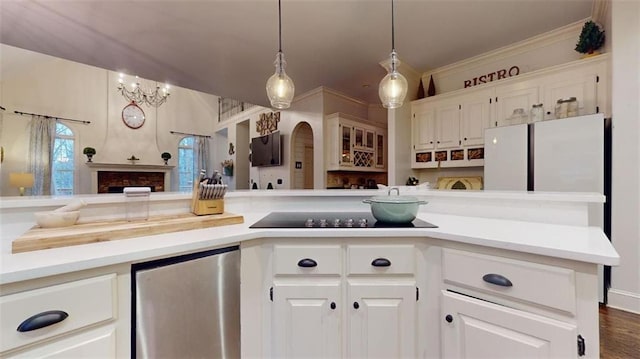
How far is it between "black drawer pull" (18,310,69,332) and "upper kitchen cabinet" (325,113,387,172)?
3745 mm

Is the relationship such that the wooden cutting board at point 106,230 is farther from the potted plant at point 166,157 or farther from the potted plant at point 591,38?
the potted plant at point 166,157

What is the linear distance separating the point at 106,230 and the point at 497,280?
4.80 feet

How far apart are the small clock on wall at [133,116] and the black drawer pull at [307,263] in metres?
7.30

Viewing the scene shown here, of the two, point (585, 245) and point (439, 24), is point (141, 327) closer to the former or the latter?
point (585, 245)

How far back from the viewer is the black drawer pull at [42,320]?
665mm

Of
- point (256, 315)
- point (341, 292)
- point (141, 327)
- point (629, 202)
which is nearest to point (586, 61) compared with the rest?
point (629, 202)

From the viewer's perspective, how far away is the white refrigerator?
2055mm

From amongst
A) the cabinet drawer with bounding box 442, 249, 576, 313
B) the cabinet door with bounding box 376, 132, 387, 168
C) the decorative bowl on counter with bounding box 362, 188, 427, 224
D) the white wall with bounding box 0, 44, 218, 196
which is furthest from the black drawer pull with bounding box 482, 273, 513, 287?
the white wall with bounding box 0, 44, 218, 196

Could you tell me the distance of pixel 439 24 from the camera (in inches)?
104

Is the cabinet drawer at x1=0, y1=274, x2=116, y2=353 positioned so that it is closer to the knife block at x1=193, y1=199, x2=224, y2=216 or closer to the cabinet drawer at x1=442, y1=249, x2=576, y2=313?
the knife block at x1=193, y1=199, x2=224, y2=216

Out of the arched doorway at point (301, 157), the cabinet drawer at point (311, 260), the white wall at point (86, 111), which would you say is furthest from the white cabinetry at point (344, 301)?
the white wall at point (86, 111)

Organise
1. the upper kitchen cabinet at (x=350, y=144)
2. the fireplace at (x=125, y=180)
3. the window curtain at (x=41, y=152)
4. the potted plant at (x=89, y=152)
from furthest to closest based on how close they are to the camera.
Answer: the fireplace at (x=125, y=180), the potted plant at (x=89, y=152), the window curtain at (x=41, y=152), the upper kitchen cabinet at (x=350, y=144)

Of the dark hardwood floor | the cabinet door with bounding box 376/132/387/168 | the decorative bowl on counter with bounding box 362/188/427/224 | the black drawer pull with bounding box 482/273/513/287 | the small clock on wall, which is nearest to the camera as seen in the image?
the black drawer pull with bounding box 482/273/513/287

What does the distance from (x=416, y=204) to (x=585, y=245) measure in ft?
1.92
